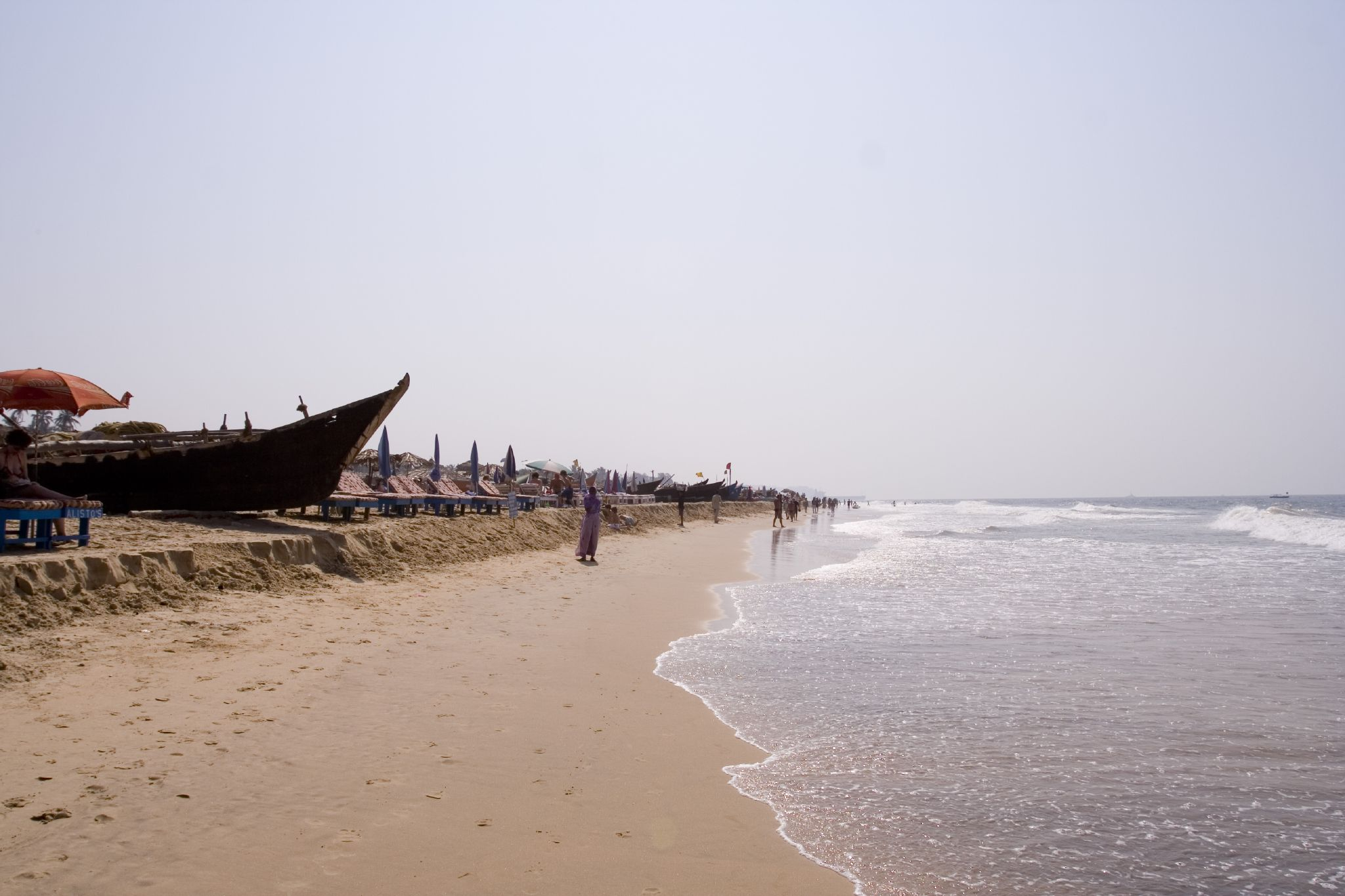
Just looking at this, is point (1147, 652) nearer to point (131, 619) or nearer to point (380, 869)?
point (380, 869)

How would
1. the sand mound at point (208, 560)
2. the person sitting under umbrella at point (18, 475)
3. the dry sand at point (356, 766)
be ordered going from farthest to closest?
1. the person sitting under umbrella at point (18, 475)
2. the sand mound at point (208, 560)
3. the dry sand at point (356, 766)

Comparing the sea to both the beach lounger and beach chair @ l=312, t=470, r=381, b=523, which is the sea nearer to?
the beach lounger

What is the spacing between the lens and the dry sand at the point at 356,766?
134 inches

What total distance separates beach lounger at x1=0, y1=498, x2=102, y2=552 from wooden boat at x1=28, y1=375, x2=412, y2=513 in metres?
4.08

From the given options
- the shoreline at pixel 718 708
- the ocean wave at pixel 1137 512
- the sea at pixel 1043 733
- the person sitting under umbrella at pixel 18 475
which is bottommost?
the ocean wave at pixel 1137 512

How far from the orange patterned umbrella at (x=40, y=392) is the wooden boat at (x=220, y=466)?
78 cm

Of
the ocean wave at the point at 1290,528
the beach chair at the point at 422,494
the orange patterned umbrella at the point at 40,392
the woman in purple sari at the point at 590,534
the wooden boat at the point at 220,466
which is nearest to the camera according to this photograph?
the orange patterned umbrella at the point at 40,392

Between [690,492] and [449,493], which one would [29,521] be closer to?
[449,493]

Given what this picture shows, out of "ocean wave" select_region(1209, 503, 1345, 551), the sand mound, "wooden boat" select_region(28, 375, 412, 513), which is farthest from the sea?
"ocean wave" select_region(1209, 503, 1345, 551)

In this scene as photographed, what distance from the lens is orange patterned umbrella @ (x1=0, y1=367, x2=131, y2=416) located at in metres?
12.1

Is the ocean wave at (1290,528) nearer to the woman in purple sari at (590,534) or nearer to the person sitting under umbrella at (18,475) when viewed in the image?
the woman in purple sari at (590,534)

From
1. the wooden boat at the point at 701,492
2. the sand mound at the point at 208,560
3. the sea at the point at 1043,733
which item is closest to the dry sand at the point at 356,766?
the sand mound at the point at 208,560

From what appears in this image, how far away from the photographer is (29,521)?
830 centimetres

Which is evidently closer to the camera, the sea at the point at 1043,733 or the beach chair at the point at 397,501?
the sea at the point at 1043,733
